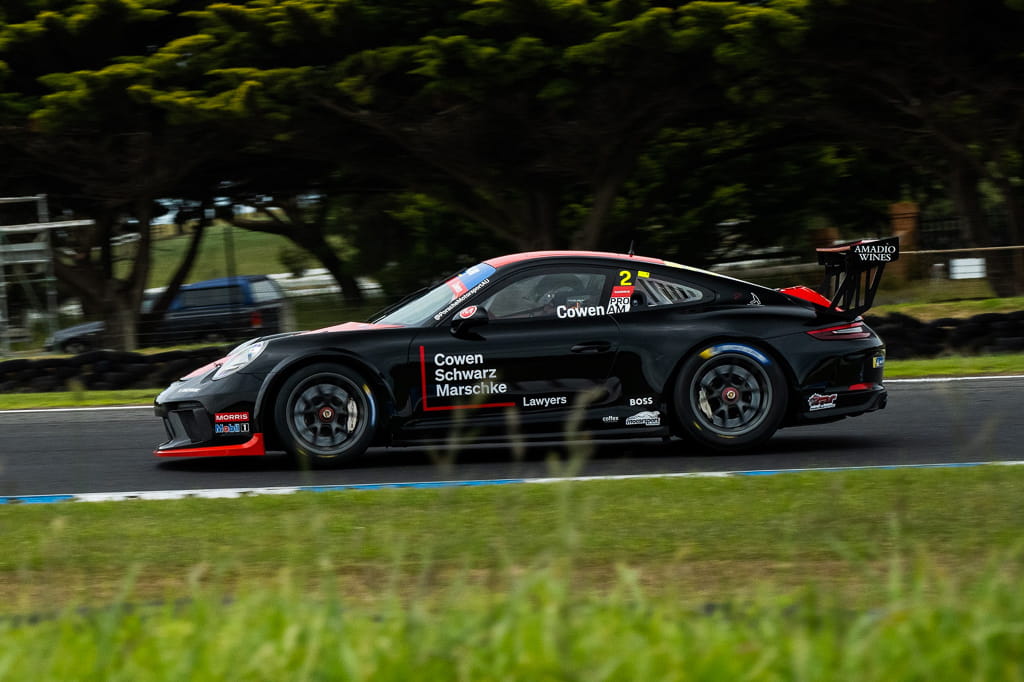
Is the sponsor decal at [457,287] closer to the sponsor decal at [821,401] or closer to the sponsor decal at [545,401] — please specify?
the sponsor decal at [545,401]

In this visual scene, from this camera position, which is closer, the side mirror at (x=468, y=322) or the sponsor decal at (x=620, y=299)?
the side mirror at (x=468, y=322)

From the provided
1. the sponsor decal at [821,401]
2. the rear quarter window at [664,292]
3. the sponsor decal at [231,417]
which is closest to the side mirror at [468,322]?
the rear quarter window at [664,292]

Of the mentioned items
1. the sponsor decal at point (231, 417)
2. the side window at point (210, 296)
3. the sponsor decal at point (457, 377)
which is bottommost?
the sponsor decal at point (231, 417)

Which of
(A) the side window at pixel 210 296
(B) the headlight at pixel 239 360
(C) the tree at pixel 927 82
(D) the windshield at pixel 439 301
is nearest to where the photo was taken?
(B) the headlight at pixel 239 360

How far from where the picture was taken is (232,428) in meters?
7.98

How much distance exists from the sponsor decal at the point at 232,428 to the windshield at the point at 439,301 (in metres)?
1.07

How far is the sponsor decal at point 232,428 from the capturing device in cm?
798

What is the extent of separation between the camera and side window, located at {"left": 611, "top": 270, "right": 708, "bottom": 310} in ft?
27.2

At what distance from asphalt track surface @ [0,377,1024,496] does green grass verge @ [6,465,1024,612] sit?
1.55ft

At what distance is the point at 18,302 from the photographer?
21.1m

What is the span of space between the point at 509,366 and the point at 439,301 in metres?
0.66

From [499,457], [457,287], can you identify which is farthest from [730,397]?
[457,287]

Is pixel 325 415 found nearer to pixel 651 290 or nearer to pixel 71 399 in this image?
pixel 651 290

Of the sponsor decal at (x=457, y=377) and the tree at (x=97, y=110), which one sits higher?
the tree at (x=97, y=110)
